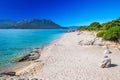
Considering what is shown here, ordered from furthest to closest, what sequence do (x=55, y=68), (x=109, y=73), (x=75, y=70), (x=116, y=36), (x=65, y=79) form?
1. (x=116, y=36)
2. (x=55, y=68)
3. (x=75, y=70)
4. (x=109, y=73)
5. (x=65, y=79)

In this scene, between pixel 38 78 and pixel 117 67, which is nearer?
pixel 38 78

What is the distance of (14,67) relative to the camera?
19938mm

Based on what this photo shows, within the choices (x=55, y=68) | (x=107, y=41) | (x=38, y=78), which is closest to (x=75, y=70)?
(x=55, y=68)

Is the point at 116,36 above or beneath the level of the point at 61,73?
above

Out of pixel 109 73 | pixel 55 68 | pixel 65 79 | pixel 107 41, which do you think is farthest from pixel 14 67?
pixel 107 41

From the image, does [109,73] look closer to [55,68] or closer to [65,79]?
[65,79]

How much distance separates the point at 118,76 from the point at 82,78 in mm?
2527

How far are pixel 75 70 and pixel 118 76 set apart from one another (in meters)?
3.43

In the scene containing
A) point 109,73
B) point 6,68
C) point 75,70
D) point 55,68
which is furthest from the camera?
point 6,68

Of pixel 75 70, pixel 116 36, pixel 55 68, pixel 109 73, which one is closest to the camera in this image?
pixel 109 73

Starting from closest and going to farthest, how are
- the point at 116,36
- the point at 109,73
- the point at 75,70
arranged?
the point at 109,73 < the point at 75,70 < the point at 116,36

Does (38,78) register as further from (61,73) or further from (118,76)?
(118,76)

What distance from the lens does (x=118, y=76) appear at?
13.3 metres

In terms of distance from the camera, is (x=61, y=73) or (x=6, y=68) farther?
(x=6, y=68)
